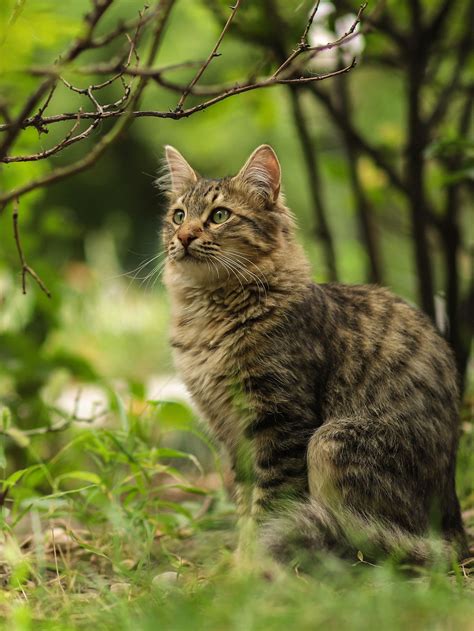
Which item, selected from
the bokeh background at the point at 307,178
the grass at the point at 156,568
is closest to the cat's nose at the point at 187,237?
the bokeh background at the point at 307,178

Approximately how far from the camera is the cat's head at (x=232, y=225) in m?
2.97

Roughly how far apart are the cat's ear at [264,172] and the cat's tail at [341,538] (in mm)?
1150

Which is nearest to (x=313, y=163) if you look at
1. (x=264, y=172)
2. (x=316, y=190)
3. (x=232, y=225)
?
(x=316, y=190)

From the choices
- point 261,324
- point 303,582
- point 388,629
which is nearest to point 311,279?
point 261,324

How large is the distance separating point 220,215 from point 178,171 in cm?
39

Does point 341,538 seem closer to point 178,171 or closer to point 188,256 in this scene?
point 188,256

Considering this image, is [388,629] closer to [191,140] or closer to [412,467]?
[412,467]

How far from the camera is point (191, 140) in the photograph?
7852 millimetres

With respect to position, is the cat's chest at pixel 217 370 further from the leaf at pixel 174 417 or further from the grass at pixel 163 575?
the leaf at pixel 174 417

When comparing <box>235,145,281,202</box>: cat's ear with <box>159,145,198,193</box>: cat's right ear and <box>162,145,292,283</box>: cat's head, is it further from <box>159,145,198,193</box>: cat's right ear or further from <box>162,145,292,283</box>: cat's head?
<box>159,145,198,193</box>: cat's right ear

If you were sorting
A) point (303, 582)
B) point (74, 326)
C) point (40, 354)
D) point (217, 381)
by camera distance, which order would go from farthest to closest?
point (74, 326) → point (40, 354) → point (217, 381) → point (303, 582)

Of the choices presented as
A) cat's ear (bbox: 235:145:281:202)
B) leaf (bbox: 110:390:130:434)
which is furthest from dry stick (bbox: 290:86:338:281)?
leaf (bbox: 110:390:130:434)

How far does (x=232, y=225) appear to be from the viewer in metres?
3.03

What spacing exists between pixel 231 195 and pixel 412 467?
118 centimetres
